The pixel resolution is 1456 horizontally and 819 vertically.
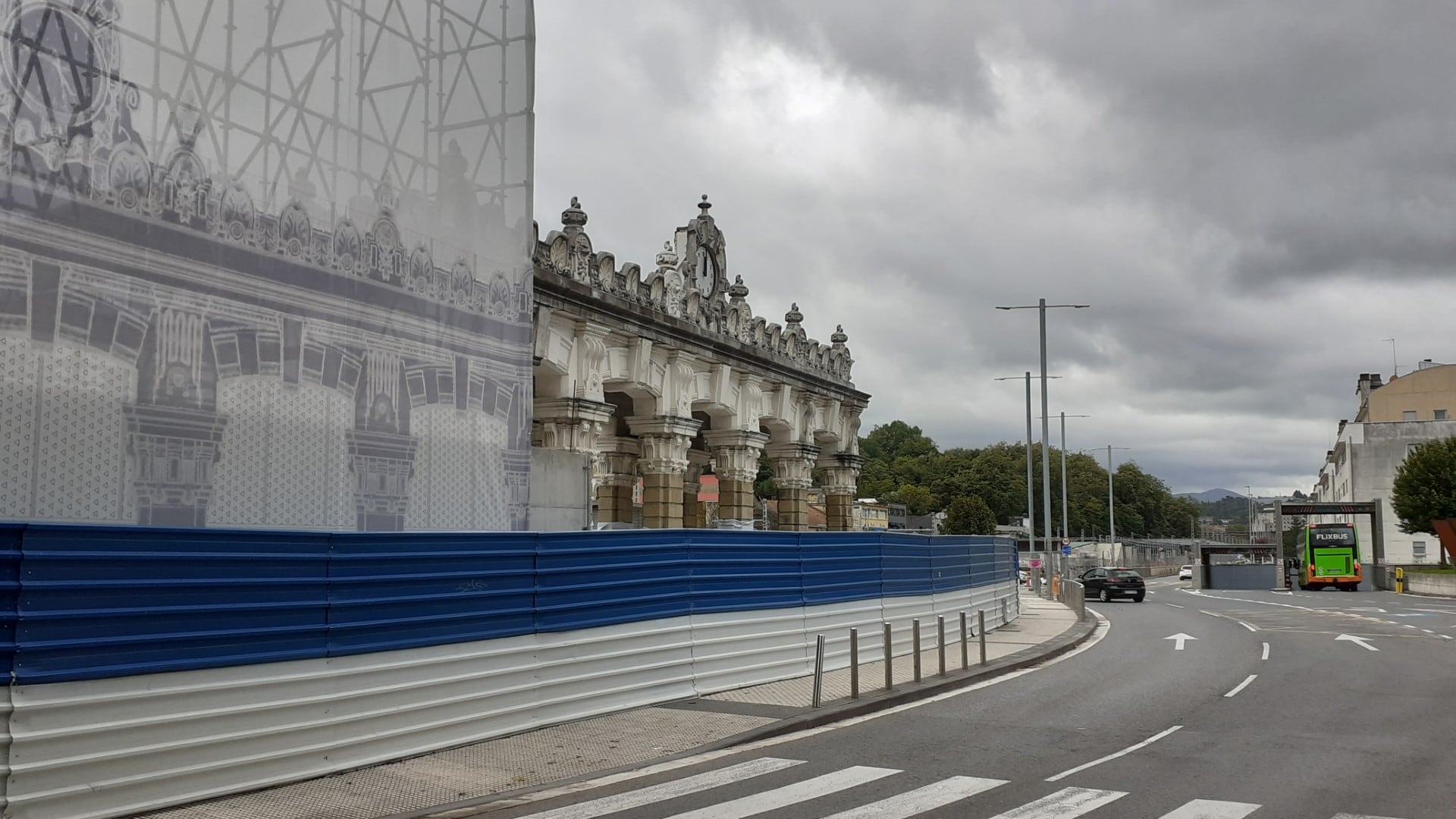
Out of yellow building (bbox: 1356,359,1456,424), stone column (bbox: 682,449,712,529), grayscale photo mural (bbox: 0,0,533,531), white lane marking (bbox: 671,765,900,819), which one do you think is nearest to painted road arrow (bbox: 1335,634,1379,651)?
stone column (bbox: 682,449,712,529)

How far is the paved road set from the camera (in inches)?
337

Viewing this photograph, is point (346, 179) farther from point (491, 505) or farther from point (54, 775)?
point (54, 775)

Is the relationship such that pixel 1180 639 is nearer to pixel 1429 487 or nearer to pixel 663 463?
pixel 663 463

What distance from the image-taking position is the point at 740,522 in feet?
88.8

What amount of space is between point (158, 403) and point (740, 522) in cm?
1822

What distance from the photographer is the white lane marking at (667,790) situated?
333 inches

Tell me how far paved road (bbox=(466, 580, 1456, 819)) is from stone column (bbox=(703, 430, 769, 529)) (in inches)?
404

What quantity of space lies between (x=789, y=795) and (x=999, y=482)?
434 ft

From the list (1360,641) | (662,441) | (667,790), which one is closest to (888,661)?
(667,790)

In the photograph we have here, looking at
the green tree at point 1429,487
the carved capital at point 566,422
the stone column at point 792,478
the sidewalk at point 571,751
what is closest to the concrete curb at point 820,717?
the sidewalk at point 571,751

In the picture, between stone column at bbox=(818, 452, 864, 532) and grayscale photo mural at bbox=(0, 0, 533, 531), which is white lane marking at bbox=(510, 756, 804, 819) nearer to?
grayscale photo mural at bbox=(0, 0, 533, 531)

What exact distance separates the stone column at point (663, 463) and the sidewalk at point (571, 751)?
25.2ft

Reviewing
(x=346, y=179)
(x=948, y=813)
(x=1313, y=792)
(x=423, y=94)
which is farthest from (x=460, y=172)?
(x=1313, y=792)

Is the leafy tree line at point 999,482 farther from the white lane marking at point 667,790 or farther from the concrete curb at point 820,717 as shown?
the white lane marking at point 667,790
